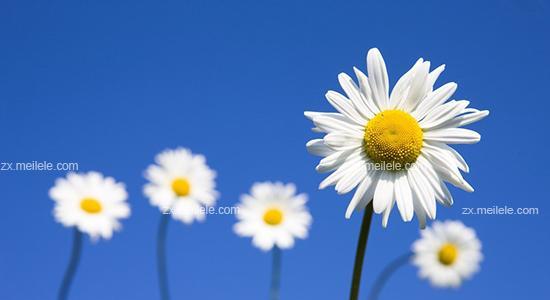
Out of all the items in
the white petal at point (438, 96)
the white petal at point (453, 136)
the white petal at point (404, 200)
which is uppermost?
the white petal at point (438, 96)

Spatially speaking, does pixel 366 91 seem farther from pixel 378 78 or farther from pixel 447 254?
pixel 447 254

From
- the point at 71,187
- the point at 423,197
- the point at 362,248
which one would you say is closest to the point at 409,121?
the point at 423,197

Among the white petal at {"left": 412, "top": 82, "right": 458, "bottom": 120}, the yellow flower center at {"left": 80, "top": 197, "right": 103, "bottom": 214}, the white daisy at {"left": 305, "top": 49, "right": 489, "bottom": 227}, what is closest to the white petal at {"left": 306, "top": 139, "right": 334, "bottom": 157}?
the white daisy at {"left": 305, "top": 49, "right": 489, "bottom": 227}

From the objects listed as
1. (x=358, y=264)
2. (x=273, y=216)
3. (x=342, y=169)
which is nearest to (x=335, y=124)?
(x=342, y=169)

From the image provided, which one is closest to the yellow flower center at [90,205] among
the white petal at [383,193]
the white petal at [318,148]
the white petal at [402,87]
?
the white petal at [318,148]

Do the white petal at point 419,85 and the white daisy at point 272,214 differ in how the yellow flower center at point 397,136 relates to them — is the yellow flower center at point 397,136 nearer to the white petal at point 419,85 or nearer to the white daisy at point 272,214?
the white petal at point 419,85

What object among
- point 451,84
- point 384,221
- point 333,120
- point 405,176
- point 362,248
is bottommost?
point 362,248

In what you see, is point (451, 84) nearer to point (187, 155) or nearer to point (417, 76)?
point (417, 76)
